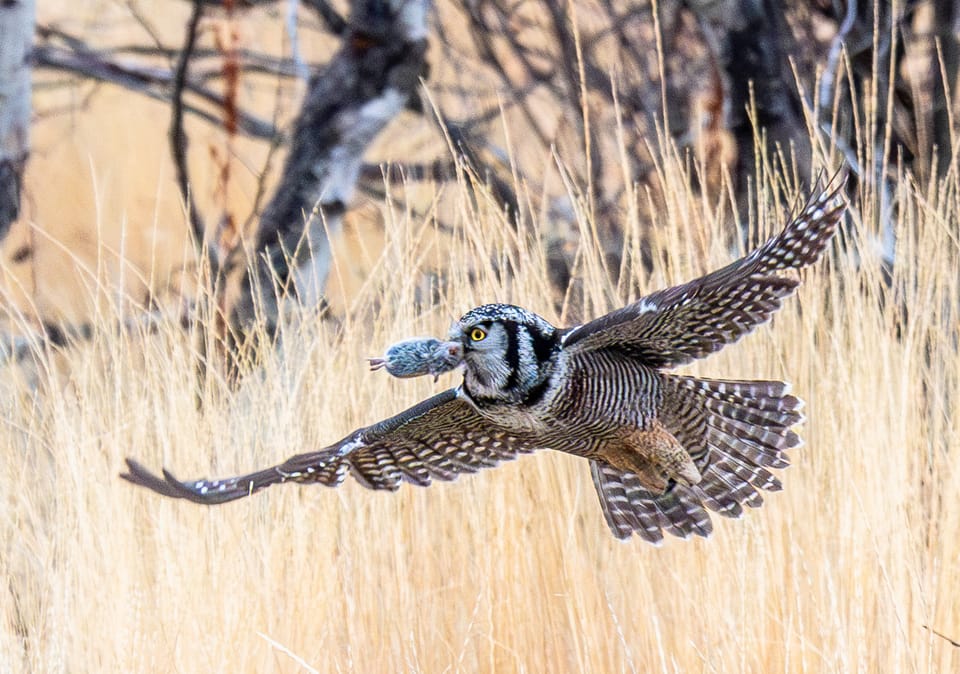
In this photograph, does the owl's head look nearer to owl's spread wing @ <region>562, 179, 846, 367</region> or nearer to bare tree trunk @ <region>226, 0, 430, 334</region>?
owl's spread wing @ <region>562, 179, 846, 367</region>

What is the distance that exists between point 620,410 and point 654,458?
0.15 m

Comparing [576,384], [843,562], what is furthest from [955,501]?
[576,384]

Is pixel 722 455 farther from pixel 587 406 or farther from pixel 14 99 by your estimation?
pixel 14 99

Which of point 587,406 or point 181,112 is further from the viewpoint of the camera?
point 181,112

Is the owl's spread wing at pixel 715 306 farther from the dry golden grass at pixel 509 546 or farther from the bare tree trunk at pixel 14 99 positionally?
the bare tree trunk at pixel 14 99

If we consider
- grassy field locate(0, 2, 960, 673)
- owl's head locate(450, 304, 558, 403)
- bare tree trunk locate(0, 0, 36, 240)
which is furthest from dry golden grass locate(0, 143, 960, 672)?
bare tree trunk locate(0, 0, 36, 240)

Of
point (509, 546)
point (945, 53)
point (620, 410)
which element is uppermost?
point (945, 53)

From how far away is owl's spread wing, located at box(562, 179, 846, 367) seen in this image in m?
1.42

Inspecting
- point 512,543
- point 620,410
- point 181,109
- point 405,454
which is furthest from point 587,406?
point 181,109

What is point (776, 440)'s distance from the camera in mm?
1883

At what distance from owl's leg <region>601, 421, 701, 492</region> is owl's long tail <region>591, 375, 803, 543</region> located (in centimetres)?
7

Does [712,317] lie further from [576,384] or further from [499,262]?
[499,262]

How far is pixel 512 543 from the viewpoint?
2.01 meters

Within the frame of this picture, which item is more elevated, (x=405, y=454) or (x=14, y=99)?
(x=14, y=99)
